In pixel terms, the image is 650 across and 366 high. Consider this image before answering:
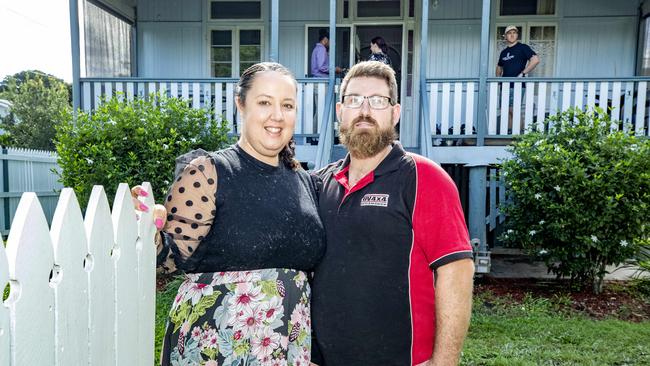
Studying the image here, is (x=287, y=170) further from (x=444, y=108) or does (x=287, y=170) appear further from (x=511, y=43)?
(x=511, y=43)

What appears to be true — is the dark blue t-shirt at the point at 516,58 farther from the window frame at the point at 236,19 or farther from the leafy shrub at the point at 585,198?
the window frame at the point at 236,19

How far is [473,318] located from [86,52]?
8.28 m

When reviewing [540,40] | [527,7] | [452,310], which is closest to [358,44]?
[527,7]

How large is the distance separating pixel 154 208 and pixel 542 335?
3911mm

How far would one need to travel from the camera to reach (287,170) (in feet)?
6.93

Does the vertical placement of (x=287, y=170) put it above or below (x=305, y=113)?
below

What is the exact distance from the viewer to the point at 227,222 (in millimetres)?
1794

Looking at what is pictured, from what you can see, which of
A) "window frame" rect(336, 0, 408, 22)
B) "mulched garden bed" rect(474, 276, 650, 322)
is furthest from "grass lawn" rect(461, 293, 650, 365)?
"window frame" rect(336, 0, 408, 22)

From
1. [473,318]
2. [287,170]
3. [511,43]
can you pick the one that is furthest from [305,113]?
[287,170]

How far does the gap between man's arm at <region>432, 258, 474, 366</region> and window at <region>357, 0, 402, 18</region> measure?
8.55 metres

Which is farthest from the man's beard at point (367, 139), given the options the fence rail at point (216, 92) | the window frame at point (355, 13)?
the window frame at point (355, 13)

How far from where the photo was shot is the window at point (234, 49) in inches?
397

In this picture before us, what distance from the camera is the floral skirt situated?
5.81 ft

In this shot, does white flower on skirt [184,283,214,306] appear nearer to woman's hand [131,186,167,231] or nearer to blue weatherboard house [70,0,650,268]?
woman's hand [131,186,167,231]
